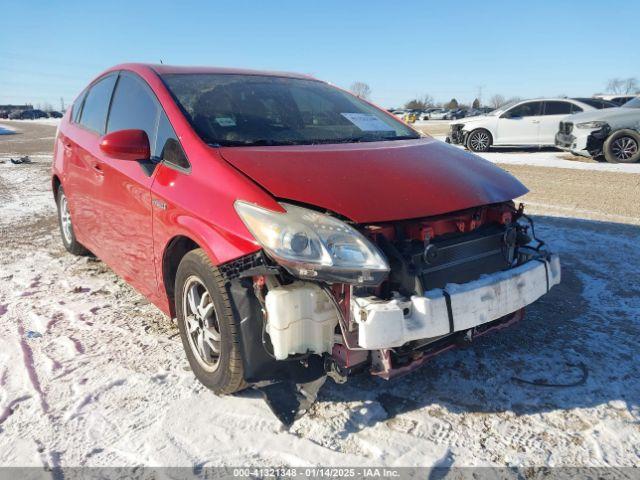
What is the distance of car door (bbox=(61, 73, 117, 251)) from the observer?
146 inches

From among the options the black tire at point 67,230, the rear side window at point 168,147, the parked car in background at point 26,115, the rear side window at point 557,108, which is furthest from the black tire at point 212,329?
the parked car in background at point 26,115

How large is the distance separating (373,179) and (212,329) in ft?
3.59

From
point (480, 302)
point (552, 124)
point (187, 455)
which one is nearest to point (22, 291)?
point (187, 455)

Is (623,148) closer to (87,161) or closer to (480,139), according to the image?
(480,139)

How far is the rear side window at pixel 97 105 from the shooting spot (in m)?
3.82

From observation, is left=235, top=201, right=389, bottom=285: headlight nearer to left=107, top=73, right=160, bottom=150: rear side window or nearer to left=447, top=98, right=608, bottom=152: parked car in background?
left=107, top=73, right=160, bottom=150: rear side window

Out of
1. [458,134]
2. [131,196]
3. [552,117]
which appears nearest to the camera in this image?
[131,196]

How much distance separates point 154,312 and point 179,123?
1.50m

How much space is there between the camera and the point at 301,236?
6.77 feet

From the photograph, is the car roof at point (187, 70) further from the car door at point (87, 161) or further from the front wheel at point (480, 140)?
the front wheel at point (480, 140)

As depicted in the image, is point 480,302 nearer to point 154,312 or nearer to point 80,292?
point 154,312

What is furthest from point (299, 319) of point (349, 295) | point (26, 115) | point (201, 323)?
point (26, 115)

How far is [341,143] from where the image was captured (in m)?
2.97

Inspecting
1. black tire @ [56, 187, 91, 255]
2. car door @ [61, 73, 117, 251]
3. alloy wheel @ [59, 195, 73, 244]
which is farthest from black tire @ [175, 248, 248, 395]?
alloy wheel @ [59, 195, 73, 244]
